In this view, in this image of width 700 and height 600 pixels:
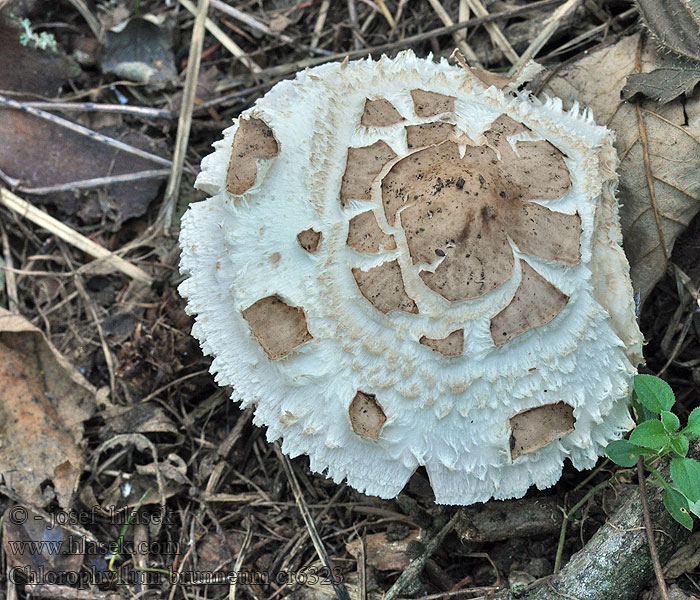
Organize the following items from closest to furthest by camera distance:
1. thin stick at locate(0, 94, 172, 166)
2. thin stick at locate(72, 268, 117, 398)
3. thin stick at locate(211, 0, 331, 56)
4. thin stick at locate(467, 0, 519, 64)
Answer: thin stick at locate(72, 268, 117, 398), thin stick at locate(467, 0, 519, 64), thin stick at locate(0, 94, 172, 166), thin stick at locate(211, 0, 331, 56)

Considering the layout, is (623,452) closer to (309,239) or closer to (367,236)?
(367,236)

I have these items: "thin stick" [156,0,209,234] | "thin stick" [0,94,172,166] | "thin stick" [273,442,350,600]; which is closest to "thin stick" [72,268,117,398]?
"thin stick" [156,0,209,234]

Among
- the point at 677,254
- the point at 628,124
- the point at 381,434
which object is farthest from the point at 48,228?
the point at 677,254

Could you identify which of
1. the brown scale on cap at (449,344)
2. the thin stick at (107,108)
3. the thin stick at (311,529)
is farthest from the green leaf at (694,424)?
the thin stick at (107,108)

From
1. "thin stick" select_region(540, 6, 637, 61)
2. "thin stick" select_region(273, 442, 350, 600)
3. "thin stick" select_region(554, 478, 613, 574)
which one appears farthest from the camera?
"thin stick" select_region(540, 6, 637, 61)

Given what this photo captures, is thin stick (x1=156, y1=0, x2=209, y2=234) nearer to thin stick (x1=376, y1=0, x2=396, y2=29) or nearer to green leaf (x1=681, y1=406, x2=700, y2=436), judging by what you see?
thin stick (x1=376, y1=0, x2=396, y2=29)

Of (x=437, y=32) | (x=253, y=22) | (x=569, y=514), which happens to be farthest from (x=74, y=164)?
(x=569, y=514)

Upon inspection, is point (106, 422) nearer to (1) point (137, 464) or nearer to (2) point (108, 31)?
(1) point (137, 464)
